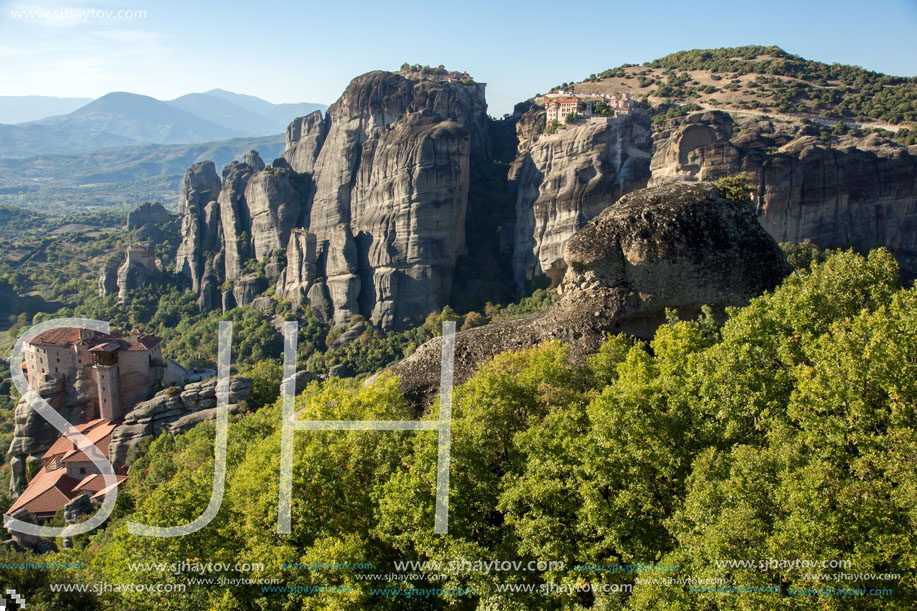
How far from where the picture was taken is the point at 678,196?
22547 millimetres

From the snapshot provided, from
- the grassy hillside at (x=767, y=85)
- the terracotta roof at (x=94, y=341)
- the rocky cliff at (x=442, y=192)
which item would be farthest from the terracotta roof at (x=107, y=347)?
the grassy hillside at (x=767, y=85)

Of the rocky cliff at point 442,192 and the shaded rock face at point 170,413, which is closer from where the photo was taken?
the shaded rock face at point 170,413

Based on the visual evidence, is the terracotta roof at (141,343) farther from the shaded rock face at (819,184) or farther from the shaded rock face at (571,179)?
the shaded rock face at (819,184)

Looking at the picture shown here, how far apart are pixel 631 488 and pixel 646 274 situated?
9990mm

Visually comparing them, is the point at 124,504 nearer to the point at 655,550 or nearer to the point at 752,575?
the point at 655,550

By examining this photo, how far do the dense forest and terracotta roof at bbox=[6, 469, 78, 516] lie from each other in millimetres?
19804

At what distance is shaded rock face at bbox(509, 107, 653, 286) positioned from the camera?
66500 millimetres

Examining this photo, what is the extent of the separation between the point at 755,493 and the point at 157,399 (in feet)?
124

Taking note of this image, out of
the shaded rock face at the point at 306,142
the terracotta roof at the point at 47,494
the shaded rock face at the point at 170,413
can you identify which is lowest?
the terracotta roof at the point at 47,494

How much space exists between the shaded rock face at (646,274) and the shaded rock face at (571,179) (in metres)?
39.3

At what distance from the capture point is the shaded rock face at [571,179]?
218ft

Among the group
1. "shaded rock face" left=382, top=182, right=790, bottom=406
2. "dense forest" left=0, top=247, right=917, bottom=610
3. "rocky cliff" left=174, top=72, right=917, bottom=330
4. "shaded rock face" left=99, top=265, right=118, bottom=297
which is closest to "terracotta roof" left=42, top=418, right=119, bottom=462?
"dense forest" left=0, top=247, right=917, bottom=610

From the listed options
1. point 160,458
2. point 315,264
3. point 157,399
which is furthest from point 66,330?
point 315,264

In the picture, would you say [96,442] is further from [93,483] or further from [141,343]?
[141,343]
